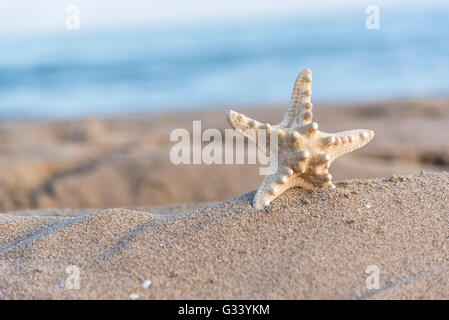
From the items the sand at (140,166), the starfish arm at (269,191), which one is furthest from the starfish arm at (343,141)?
the sand at (140,166)

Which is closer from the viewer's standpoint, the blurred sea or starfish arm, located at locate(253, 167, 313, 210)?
starfish arm, located at locate(253, 167, 313, 210)

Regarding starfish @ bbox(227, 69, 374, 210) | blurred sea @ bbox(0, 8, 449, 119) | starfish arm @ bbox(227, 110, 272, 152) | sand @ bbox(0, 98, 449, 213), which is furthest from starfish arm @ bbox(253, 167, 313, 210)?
blurred sea @ bbox(0, 8, 449, 119)

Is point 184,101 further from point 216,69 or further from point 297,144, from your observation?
point 297,144

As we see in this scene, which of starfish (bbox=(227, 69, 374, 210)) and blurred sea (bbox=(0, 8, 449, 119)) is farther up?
blurred sea (bbox=(0, 8, 449, 119))

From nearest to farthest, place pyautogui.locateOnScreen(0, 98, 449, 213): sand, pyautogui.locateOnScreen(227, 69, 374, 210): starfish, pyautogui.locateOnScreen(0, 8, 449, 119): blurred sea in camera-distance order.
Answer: pyautogui.locateOnScreen(227, 69, 374, 210): starfish < pyautogui.locateOnScreen(0, 98, 449, 213): sand < pyautogui.locateOnScreen(0, 8, 449, 119): blurred sea

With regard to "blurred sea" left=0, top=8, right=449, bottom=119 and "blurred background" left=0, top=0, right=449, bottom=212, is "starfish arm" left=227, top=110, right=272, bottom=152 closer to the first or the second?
"blurred background" left=0, top=0, right=449, bottom=212

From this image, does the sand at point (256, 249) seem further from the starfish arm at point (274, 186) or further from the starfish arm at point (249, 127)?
the starfish arm at point (249, 127)

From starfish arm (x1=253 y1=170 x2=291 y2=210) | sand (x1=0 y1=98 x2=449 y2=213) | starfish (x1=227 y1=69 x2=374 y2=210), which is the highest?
starfish (x1=227 y1=69 x2=374 y2=210)
